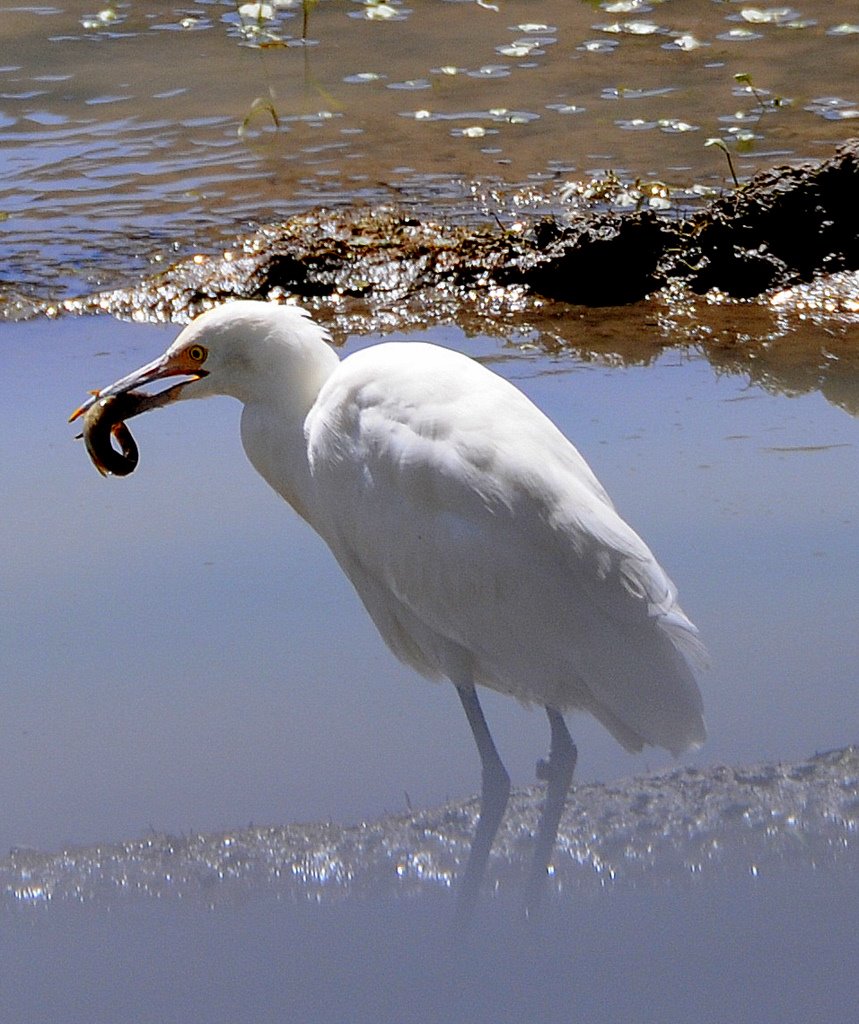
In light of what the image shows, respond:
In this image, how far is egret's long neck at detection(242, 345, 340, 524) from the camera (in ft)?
12.4

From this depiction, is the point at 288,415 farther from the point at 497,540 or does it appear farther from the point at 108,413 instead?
the point at 497,540

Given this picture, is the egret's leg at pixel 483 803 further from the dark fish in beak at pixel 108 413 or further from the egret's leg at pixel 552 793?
the dark fish in beak at pixel 108 413

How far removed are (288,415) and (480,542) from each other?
653mm

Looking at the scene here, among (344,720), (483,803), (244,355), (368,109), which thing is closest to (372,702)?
(344,720)

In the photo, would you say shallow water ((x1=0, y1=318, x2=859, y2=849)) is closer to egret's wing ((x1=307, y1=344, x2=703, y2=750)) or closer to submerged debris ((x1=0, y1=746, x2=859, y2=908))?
submerged debris ((x1=0, y1=746, x2=859, y2=908))

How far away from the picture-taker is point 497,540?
3.42 m

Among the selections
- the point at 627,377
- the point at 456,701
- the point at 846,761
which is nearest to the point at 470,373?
the point at 456,701

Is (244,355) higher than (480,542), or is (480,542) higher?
(244,355)

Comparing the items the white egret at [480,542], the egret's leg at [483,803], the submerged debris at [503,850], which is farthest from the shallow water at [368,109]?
the submerged debris at [503,850]

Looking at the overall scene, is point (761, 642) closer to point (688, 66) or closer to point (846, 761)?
point (846, 761)

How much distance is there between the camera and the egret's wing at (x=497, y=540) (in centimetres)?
336

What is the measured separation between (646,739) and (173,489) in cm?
192

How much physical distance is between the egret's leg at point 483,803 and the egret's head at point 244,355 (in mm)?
872

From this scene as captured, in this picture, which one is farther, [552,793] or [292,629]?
[292,629]
